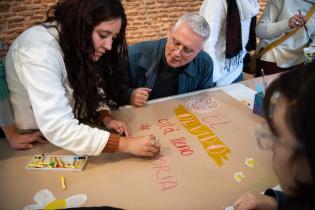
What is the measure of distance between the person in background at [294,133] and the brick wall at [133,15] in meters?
3.60

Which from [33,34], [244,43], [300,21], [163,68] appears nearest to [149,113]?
[163,68]

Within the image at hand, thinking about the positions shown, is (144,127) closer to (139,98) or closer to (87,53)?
(139,98)

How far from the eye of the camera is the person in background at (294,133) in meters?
0.48

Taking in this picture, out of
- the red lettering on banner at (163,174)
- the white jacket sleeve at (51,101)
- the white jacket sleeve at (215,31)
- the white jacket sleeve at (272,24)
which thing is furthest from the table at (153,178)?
the white jacket sleeve at (272,24)

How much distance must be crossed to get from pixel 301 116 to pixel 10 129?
3.57 ft

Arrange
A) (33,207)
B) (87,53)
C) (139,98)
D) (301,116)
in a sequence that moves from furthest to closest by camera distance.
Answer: (139,98) < (87,53) < (33,207) < (301,116)

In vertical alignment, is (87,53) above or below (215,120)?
above

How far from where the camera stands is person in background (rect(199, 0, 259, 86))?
1890 mm

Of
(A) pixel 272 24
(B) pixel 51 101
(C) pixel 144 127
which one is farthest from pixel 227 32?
(B) pixel 51 101

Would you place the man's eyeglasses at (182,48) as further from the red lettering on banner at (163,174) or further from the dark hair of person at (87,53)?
the red lettering on banner at (163,174)

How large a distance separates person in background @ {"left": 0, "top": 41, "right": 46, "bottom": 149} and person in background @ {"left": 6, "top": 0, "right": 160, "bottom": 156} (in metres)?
A: 0.02

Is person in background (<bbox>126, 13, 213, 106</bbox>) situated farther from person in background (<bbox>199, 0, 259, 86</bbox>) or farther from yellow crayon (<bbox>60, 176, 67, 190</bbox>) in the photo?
yellow crayon (<bbox>60, 176, 67, 190</bbox>)

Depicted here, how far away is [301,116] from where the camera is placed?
1.60 feet

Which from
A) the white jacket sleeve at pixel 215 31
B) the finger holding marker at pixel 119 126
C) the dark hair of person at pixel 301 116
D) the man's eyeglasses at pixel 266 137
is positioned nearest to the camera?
the dark hair of person at pixel 301 116
